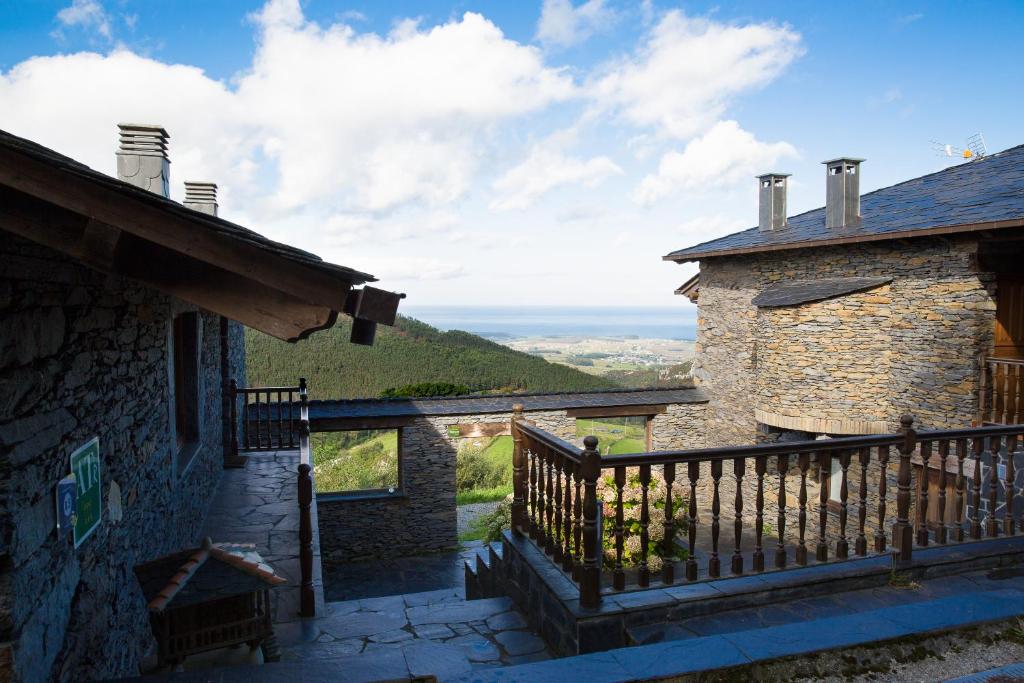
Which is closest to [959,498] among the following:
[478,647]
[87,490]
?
[478,647]

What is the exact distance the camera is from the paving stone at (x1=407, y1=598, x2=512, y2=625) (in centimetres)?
469

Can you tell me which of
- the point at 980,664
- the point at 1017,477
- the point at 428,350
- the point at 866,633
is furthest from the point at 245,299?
the point at 428,350

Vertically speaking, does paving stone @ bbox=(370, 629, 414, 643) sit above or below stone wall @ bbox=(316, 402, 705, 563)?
above

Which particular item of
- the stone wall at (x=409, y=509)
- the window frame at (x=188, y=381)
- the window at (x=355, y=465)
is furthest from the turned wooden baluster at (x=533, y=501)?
the window at (x=355, y=465)

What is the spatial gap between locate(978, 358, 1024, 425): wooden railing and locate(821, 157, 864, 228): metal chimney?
3761mm

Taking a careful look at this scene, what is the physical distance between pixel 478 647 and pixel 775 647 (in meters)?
1.94

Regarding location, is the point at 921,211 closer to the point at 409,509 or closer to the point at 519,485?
the point at 519,485

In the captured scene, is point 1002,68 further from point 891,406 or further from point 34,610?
point 34,610

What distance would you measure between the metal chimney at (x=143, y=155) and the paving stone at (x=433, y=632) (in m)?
7.09

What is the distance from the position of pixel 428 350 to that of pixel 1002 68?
19134mm

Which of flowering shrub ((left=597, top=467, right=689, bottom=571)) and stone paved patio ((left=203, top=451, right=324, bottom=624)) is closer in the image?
stone paved patio ((left=203, top=451, right=324, bottom=624))

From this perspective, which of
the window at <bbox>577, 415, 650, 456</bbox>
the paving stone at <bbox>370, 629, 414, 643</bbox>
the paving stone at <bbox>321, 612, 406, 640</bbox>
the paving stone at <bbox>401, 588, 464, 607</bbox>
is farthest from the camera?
the window at <bbox>577, 415, 650, 456</bbox>

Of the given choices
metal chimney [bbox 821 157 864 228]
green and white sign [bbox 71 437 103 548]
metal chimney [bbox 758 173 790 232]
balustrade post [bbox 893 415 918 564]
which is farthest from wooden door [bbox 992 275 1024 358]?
green and white sign [bbox 71 437 103 548]

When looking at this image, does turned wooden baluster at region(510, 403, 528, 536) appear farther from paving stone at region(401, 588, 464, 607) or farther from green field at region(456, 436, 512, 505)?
green field at region(456, 436, 512, 505)
